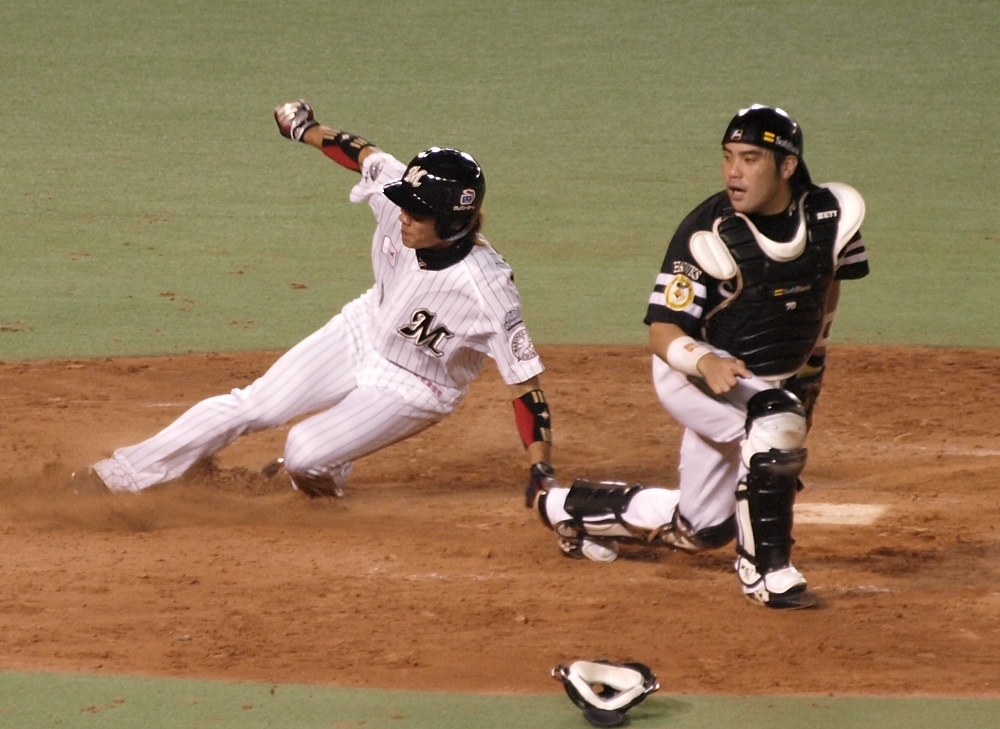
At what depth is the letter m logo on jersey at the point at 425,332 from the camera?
5508 mm

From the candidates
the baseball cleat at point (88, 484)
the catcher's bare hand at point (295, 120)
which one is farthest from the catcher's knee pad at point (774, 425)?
the baseball cleat at point (88, 484)

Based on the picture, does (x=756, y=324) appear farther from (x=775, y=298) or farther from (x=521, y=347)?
(x=521, y=347)

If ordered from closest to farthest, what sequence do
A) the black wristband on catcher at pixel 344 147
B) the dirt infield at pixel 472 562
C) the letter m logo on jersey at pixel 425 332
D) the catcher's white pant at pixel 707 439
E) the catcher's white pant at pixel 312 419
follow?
the dirt infield at pixel 472 562
the catcher's white pant at pixel 707 439
the letter m logo on jersey at pixel 425 332
the catcher's white pant at pixel 312 419
the black wristband on catcher at pixel 344 147

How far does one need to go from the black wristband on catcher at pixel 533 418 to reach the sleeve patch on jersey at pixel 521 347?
0.13 m

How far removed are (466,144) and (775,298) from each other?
7425 millimetres

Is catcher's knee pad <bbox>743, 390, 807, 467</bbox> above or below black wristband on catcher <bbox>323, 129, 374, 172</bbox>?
below

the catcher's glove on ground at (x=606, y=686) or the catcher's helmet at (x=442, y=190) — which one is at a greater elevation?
the catcher's helmet at (x=442, y=190)

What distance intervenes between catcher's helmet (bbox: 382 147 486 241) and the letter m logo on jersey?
33cm

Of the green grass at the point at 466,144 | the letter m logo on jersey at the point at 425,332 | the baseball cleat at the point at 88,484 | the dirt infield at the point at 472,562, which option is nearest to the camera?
the dirt infield at the point at 472,562

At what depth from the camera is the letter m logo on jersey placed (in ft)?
18.1

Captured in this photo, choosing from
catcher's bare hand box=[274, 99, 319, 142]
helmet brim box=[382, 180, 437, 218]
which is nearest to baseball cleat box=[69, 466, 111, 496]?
catcher's bare hand box=[274, 99, 319, 142]

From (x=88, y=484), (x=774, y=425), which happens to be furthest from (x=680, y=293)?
(x=88, y=484)

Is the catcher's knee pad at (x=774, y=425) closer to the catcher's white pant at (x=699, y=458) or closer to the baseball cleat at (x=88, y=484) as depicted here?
the catcher's white pant at (x=699, y=458)

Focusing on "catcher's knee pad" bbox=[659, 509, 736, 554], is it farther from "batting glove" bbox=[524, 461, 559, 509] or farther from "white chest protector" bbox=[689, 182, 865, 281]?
"white chest protector" bbox=[689, 182, 865, 281]
